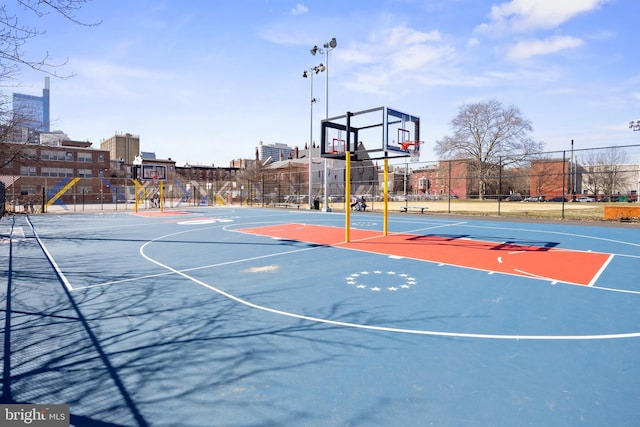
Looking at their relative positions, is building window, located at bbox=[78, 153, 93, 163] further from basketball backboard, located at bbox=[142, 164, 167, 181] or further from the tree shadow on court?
the tree shadow on court

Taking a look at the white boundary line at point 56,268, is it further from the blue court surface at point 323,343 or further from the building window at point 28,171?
the building window at point 28,171

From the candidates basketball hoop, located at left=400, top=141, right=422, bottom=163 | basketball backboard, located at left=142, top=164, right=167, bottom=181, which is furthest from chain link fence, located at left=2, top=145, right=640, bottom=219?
basketball hoop, located at left=400, top=141, right=422, bottom=163

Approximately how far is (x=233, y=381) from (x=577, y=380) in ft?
12.2

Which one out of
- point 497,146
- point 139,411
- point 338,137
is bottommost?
point 139,411

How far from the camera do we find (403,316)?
5848 millimetres

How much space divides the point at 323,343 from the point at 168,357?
6.34 feet

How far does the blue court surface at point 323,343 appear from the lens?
11.2 feet

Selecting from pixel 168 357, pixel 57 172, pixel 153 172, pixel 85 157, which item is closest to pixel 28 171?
pixel 57 172

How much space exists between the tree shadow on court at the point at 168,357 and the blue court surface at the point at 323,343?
0.02 meters

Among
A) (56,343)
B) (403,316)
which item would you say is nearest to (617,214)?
(403,316)

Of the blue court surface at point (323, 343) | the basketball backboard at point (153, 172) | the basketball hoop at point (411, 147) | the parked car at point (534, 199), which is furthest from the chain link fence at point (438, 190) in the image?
the blue court surface at point (323, 343)

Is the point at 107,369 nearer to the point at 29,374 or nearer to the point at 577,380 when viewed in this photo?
the point at 29,374

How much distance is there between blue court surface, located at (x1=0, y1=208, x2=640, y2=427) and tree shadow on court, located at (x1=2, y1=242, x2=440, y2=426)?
0.07 feet

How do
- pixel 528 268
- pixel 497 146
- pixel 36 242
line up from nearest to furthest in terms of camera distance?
pixel 528 268
pixel 36 242
pixel 497 146
